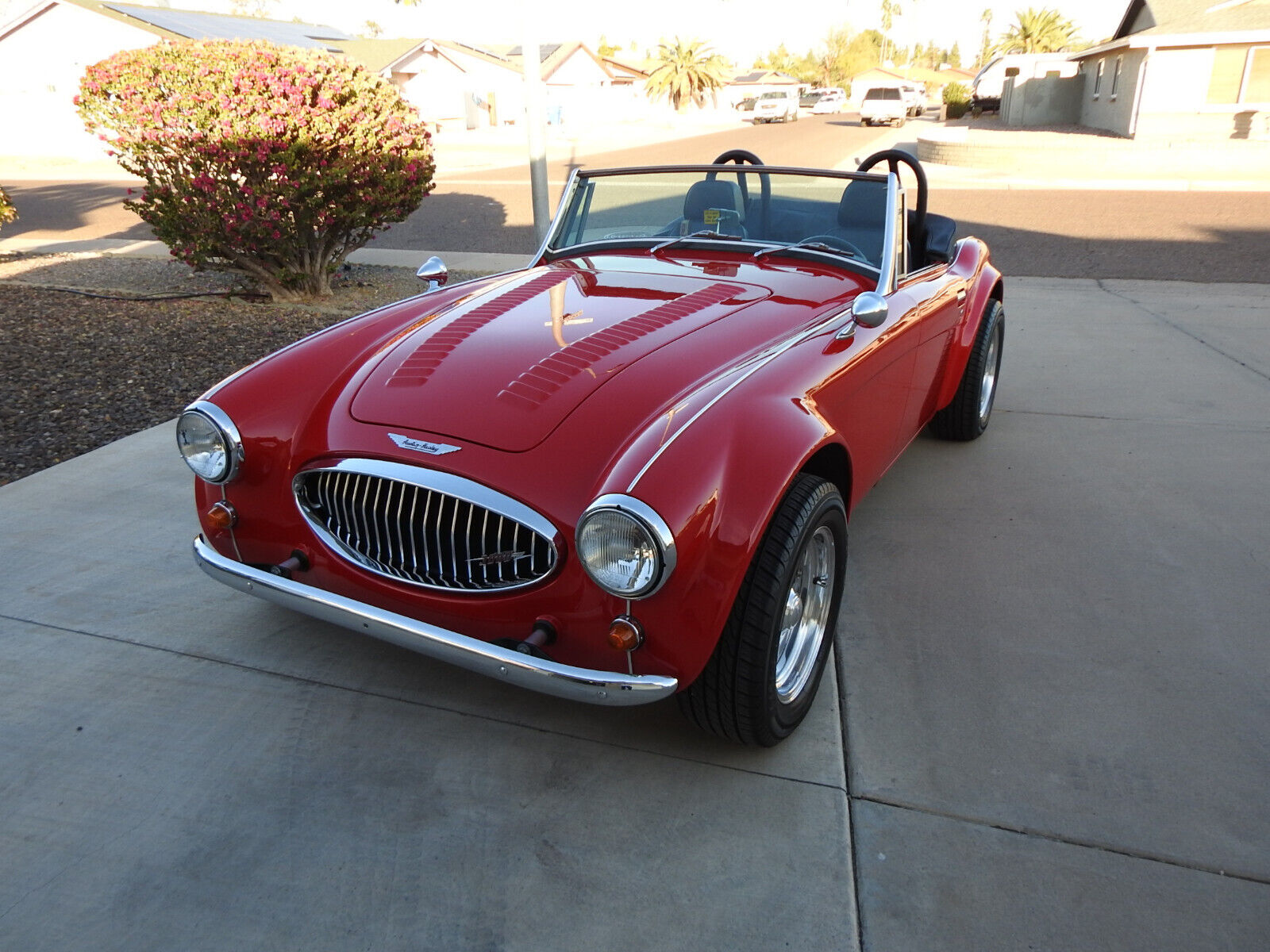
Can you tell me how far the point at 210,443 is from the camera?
109 inches

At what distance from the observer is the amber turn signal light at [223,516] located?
276 centimetres

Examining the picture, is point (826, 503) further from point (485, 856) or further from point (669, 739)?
point (485, 856)

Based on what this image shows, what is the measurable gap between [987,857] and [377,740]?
1.65m

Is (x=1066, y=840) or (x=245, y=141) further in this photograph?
(x=245, y=141)

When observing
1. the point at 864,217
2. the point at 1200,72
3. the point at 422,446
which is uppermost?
the point at 1200,72

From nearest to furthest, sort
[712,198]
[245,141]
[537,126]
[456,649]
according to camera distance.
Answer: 1. [456,649]
2. [712,198]
3. [245,141]
4. [537,126]

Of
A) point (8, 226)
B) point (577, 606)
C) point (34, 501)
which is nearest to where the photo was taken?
point (577, 606)

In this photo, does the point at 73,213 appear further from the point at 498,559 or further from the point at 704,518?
the point at 704,518

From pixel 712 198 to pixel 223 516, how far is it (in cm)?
244

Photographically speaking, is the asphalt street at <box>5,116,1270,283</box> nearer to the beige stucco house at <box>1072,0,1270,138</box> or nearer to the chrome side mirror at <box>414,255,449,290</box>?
the chrome side mirror at <box>414,255,449,290</box>

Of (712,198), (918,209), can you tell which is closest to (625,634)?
(712,198)

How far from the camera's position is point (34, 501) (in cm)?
422

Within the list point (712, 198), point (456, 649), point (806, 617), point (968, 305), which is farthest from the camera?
point (968, 305)

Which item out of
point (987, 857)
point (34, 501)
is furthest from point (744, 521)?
point (34, 501)
